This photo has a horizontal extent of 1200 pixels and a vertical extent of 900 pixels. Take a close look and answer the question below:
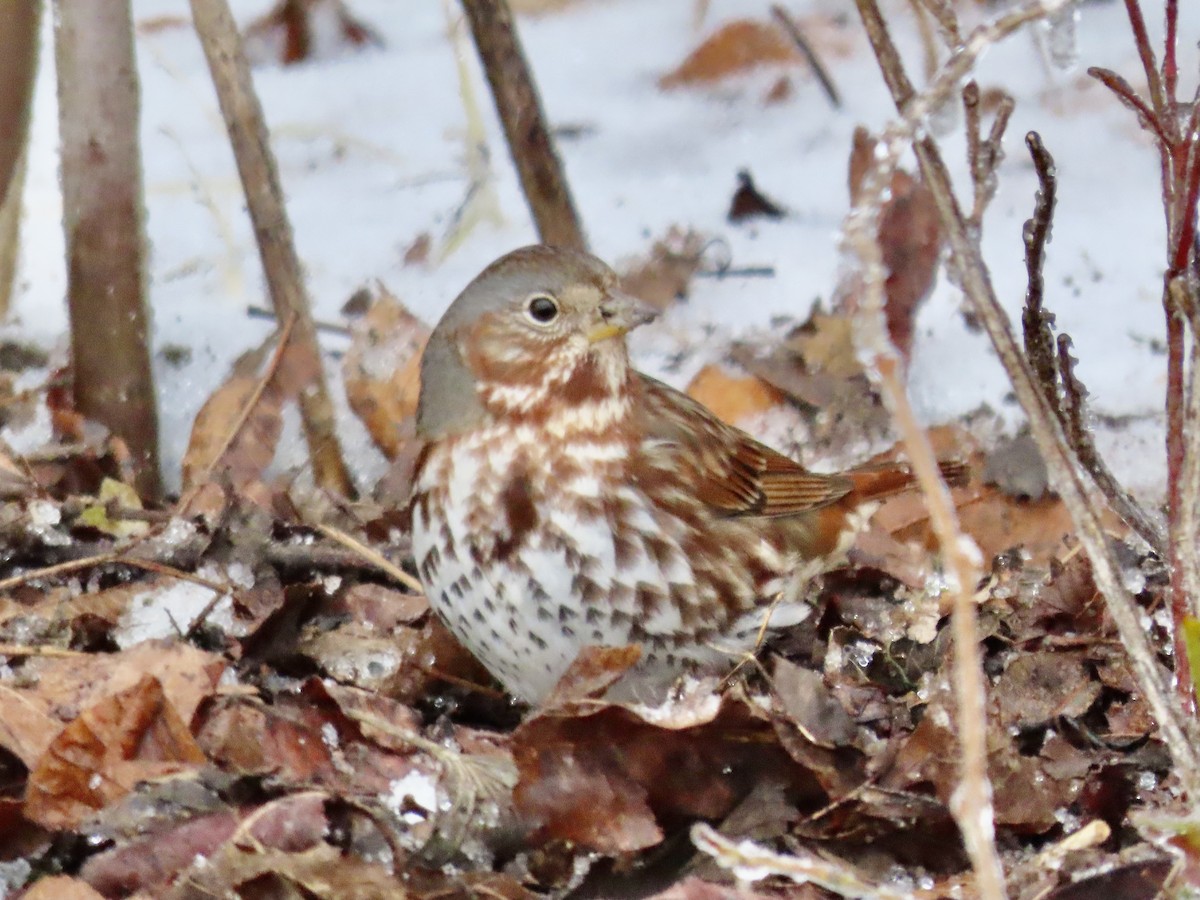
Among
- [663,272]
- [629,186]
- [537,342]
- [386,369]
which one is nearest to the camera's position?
[537,342]

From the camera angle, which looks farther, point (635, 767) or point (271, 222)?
point (271, 222)

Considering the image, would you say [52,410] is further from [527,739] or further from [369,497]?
[527,739]

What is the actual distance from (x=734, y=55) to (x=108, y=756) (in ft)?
12.5

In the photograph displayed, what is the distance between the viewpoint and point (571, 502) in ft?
9.14

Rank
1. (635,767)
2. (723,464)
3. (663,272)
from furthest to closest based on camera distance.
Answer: (663,272), (723,464), (635,767)

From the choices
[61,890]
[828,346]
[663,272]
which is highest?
[663,272]

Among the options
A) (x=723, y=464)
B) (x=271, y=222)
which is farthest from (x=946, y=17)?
(x=271, y=222)

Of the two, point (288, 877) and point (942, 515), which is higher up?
point (942, 515)

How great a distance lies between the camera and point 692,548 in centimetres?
293

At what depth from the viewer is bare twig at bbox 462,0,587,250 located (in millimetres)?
3693

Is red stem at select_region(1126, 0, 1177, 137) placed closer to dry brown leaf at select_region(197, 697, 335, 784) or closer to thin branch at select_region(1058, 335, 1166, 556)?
thin branch at select_region(1058, 335, 1166, 556)

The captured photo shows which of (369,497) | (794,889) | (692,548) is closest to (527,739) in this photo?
(794,889)

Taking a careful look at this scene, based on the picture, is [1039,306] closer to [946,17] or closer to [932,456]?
[946,17]

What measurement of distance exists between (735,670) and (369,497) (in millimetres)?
1395
